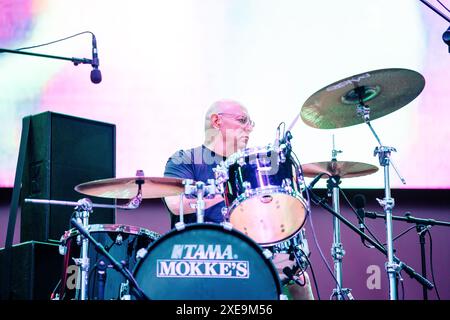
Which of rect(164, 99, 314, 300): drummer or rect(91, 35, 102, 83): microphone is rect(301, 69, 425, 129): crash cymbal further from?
rect(91, 35, 102, 83): microphone

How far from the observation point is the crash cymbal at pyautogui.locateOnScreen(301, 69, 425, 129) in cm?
391

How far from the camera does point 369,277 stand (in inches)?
208

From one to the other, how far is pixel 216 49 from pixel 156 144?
2.48 ft

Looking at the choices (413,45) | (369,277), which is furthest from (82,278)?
(413,45)

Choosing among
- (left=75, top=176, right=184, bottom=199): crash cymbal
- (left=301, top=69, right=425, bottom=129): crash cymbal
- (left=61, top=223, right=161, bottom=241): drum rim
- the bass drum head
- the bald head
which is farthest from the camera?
the bald head

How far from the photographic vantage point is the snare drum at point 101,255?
376 cm

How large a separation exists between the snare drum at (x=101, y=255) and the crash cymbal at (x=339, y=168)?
3.60 ft

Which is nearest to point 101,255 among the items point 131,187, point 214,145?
point 131,187

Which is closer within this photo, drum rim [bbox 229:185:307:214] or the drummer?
drum rim [bbox 229:185:307:214]

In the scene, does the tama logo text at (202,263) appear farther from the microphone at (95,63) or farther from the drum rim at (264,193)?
the microphone at (95,63)

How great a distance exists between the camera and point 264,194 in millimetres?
3594

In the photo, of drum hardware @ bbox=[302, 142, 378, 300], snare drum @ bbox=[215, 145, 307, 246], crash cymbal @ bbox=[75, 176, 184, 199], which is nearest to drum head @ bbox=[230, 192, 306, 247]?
snare drum @ bbox=[215, 145, 307, 246]

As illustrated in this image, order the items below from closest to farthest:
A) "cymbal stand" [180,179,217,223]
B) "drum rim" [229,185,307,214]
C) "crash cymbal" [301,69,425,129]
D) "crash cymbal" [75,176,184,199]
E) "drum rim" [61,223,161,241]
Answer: "cymbal stand" [180,179,217,223]
"drum rim" [229,185,307,214]
"crash cymbal" [75,176,184,199]
"drum rim" [61,223,161,241]
"crash cymbal" [301,69,425,129]
